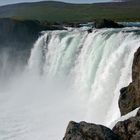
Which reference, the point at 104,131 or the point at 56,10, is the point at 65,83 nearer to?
the point at 104,131

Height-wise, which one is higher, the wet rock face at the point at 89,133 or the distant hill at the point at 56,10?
the distant hill at the point at 56,10

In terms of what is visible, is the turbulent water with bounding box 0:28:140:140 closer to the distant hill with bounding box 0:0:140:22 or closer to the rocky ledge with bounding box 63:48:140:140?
the rocky ledge with bounding box 63:48:140:140

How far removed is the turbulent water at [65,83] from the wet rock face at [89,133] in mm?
10083

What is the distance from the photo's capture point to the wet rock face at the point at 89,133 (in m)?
20.2

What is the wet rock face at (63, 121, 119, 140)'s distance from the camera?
20.2m

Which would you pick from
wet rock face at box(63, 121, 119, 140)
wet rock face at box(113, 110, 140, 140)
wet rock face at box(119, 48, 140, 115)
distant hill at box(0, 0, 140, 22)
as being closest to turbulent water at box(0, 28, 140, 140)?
wet rock face at box(119, 48, 140, 115)

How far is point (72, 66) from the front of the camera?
151ft

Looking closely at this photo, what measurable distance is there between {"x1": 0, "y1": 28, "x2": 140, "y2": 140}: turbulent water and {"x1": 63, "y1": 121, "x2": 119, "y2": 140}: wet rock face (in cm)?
1008

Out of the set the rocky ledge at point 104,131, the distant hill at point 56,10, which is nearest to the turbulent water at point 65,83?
the rocky ledge at point 104,131

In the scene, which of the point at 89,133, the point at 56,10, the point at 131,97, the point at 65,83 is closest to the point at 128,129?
the point at 89,133

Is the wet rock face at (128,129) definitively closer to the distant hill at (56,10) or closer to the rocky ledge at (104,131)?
the rocky ledge at (104,131)

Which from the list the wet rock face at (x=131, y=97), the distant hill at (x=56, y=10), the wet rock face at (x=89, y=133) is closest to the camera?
the wet rock face at (x=89, y=133)

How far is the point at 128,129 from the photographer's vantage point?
20.6m

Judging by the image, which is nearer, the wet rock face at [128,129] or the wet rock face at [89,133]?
the wet rock face at [89,133]
